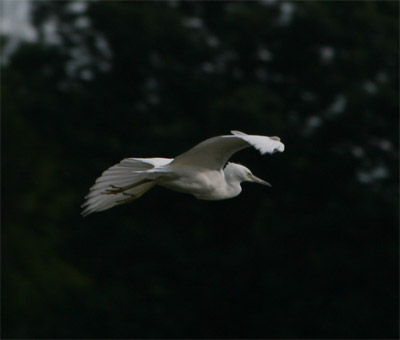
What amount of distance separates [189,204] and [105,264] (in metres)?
2.32

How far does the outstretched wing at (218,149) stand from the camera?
26.3 ft

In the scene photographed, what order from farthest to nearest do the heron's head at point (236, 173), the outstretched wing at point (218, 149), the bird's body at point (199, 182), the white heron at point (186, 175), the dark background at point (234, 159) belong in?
the dark background at point (234, 159)
the heron's head at point (236, 173)
the bird's body at point (199, 182)
the white heron at point (186, 175)
the outstretched wing at point (218, 149)

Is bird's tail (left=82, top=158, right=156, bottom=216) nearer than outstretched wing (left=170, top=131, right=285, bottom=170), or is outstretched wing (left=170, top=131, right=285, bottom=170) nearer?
outstretched wing (left=170, top=131, right=285, bottom=170)

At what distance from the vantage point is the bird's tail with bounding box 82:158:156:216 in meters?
9.27

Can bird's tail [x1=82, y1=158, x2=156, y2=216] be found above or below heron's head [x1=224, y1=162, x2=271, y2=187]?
below

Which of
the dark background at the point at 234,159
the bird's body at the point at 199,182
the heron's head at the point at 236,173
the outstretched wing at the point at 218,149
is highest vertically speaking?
the dark background at the point at 234,159

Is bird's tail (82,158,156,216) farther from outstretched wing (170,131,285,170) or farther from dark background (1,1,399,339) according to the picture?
dark background (1,1,399,339)

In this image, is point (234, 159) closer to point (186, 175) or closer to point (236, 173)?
point (236, 173)

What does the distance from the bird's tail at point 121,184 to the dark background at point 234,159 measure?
826cm

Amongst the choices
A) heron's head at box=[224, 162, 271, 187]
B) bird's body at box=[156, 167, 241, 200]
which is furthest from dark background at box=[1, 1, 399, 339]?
bird's body at box=[156, 167, 241, 200]

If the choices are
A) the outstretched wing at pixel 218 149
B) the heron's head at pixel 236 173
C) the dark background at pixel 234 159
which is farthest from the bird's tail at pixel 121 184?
the dark background at pixel 234 159

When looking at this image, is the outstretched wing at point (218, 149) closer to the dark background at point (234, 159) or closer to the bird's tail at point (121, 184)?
the bird's tail at point (121, 184)

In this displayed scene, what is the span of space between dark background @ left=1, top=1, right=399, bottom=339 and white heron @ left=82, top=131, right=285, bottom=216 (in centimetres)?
827

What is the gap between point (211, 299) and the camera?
20.0 m
